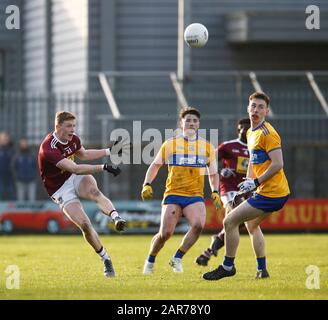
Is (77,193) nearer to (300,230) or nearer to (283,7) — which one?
(300,230)

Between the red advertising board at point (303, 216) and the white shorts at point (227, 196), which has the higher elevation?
the white shorts at point (227, 196)

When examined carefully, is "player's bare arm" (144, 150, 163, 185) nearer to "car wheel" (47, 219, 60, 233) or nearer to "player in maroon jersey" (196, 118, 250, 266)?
"player in maroon jersey" (196, 118, 250, 266)

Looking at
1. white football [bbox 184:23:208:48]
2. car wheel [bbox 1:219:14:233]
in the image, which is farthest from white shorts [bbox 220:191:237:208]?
car wheel [bbox 1:219:14:233]

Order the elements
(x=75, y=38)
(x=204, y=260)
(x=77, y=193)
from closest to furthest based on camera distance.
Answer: (x=77, y=193)
(x=204, y=260)
(x=75, y=38)

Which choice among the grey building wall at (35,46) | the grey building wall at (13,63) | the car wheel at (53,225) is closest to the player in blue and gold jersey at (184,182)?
the car wheel at (53,225)

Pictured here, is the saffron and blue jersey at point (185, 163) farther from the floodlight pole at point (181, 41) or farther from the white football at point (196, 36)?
the floodlight pole at point (181, 41)

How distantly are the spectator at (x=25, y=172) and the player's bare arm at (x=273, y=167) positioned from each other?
1367 cm

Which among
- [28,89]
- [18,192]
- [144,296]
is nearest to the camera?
[144,296]

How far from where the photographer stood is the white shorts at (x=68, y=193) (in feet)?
46.8

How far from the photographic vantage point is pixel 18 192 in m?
26.4

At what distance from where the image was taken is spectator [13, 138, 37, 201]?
2592 centimetres

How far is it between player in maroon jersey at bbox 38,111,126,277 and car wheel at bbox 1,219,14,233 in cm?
1203

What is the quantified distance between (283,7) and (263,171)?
1699cm
